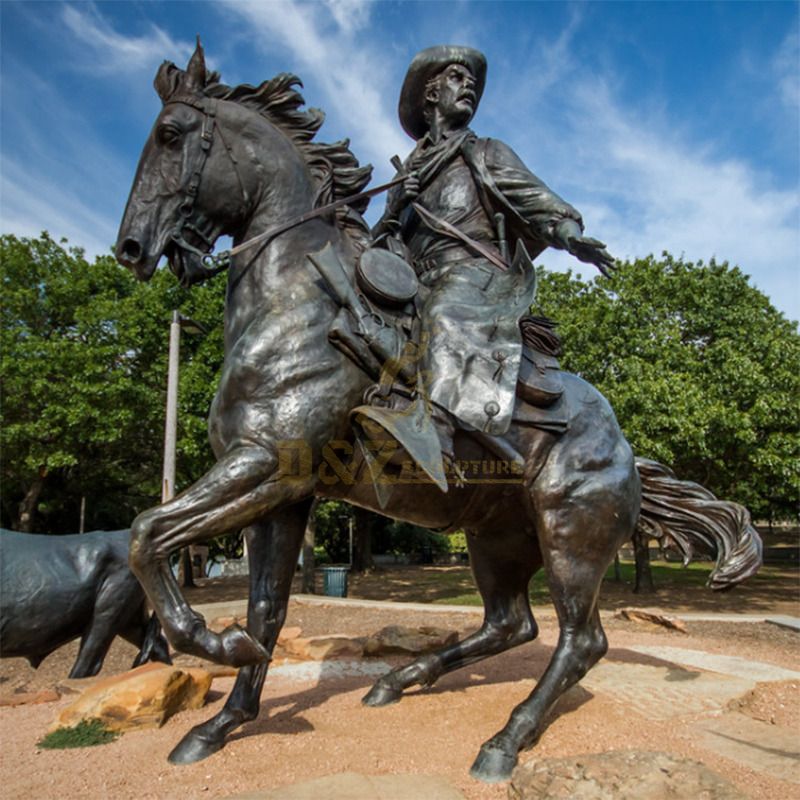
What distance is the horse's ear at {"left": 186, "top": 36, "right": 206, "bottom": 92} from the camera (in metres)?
3.86

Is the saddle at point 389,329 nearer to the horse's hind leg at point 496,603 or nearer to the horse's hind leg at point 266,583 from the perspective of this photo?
the horse's hind leg at point 266,583

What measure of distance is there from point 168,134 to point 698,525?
A: 396cm

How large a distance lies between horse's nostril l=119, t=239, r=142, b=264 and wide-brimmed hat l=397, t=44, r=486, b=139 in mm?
2278

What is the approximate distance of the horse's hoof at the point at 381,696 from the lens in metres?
4.42

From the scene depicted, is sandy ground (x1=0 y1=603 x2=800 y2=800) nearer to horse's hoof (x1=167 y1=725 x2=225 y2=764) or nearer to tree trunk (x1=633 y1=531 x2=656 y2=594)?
horse's hoof (x1=167 y1=725 x2=225 y2=764)

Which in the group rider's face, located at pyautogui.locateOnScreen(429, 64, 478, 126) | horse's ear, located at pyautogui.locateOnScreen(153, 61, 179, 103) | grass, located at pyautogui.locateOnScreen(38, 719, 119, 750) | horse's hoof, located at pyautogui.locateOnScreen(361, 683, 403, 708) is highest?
rider's face, located at pyautogui.locateOnScreen(429, 64, 478, 126)

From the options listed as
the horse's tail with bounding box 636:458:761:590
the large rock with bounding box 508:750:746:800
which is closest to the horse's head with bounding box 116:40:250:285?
the large rock with bounding box 508:750:746:800

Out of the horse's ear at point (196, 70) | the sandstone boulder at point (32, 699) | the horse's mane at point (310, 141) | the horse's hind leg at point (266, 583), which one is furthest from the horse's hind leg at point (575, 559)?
the sandstone boulder at point (32, 699)

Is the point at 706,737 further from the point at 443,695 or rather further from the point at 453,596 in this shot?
the point at 453,596

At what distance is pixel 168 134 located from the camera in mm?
3699

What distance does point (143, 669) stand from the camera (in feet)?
14.5

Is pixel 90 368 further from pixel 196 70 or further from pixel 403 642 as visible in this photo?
pixel 196 70

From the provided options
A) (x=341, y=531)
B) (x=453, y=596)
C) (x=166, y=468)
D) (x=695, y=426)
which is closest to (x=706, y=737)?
(x=166, y=468)

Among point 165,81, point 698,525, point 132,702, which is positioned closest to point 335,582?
point 132,702
